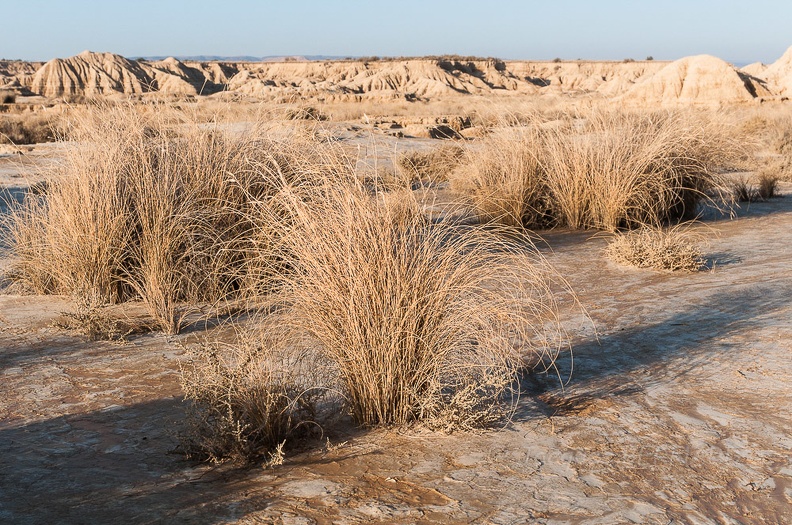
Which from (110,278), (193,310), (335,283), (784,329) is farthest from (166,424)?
(784,329)

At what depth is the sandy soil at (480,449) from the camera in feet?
10.8

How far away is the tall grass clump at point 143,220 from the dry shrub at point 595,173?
126 inches

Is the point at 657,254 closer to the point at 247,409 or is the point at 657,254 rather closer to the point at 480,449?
the point at 480,449

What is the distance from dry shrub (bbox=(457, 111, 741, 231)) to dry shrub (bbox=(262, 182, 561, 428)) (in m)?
5.17

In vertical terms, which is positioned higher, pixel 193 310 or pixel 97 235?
pixel 97 235

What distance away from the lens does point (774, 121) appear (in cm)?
2016

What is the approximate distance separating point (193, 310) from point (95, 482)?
2.80 metres

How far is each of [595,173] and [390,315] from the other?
6120mm

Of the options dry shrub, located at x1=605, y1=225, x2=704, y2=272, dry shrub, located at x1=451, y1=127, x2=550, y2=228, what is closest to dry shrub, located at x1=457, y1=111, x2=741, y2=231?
dry shrub, located at x1=451, y1=127, x2=550, y2=228

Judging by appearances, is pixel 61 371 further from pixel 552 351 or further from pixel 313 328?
pixel 552 351

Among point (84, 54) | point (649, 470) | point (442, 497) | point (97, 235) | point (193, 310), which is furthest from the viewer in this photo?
point (84, 54)

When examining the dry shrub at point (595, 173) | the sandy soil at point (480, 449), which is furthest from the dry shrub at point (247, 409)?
the dry shrub at point (595, 173)

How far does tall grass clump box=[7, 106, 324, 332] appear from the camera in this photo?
655 centimetres

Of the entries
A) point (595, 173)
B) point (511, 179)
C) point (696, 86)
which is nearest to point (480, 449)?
point (511, 179)
